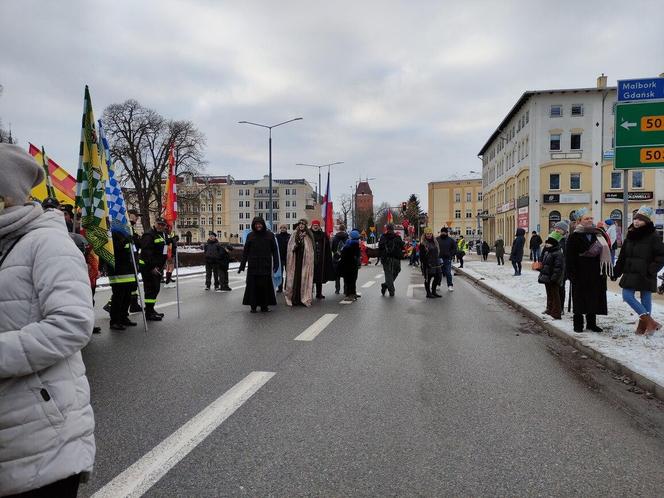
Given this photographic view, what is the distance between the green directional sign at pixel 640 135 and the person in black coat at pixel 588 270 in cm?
155

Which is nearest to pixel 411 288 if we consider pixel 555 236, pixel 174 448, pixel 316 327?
pixel 555 236

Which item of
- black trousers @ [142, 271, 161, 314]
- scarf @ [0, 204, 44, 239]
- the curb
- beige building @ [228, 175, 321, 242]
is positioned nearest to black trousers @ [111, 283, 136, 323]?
black trousers @ [142, 271, 161, 314]

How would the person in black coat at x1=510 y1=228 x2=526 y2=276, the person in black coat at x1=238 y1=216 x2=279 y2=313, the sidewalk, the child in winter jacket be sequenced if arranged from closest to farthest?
the sidewalk, the child in winter jacket, the person in black coat at x1=238 y1=216 x2=279 y2=313, the person in black coat at x1=510 y1=228 x2=526 y2=276

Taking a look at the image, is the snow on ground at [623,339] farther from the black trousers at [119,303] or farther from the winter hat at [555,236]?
the black trousers at [119,303]

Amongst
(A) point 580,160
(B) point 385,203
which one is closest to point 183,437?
(A) point 580,160

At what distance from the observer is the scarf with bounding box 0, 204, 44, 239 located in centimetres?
173

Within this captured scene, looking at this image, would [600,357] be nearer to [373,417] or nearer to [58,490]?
[373,417]

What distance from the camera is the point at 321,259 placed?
41.5ft

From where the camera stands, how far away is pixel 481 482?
310 cm

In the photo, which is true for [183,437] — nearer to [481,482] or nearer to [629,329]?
[481,482]

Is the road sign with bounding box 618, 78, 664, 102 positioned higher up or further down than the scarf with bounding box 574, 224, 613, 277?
higher up

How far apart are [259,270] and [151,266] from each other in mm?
2101

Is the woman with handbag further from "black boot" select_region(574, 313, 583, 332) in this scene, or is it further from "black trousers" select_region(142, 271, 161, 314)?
"black trousers" select_region(142, 271, 161, 314)

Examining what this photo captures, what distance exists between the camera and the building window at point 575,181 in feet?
159
